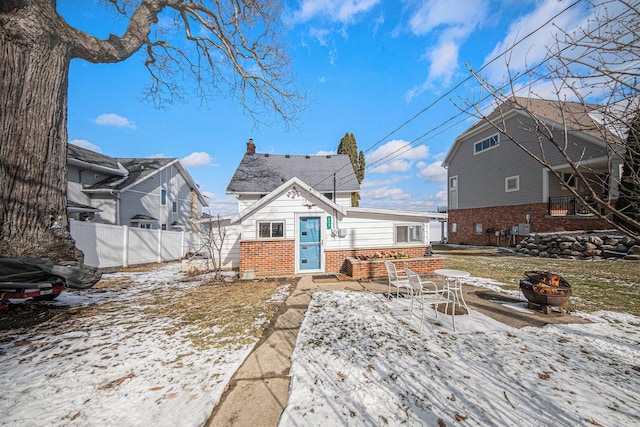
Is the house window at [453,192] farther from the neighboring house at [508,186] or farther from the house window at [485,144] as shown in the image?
the house window at [485,144]

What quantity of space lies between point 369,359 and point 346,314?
1.68 m

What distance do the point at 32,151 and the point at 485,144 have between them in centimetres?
2509

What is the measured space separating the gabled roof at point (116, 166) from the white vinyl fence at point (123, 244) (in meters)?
5.32

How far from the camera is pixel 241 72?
34.2 ft

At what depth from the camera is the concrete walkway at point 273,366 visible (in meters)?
2.43

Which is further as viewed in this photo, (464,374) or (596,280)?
(596,280)

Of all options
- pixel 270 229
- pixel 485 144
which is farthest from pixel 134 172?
pixel 485 144

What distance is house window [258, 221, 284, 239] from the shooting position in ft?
29.8

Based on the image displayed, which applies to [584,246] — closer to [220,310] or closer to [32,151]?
[220,310]

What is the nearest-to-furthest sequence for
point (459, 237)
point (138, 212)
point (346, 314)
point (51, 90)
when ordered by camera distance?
point (346, 314), point (51, 90), point (138, 212), point (459, 237)

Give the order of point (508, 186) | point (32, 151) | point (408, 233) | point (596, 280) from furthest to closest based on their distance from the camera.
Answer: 1. point (508, 186)
2. point (408, 233)
3. point (596, 280)
4. point (32, 151)

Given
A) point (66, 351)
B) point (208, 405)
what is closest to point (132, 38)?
point (66, 351)

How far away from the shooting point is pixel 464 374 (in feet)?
9.95

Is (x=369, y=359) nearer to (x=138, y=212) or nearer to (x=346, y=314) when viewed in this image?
(x=346, y=314)
